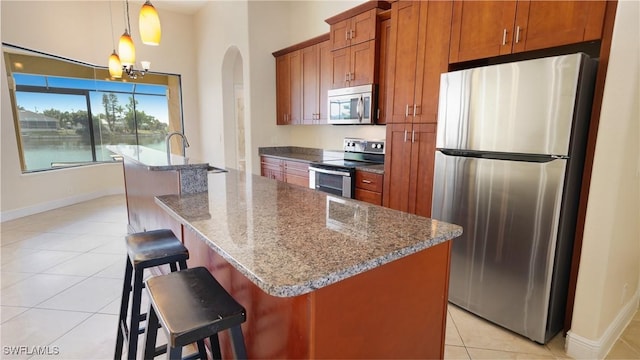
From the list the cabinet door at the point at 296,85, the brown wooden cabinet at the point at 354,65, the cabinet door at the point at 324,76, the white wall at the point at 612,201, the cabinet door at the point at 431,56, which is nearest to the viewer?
the white wall at the point at 612,201

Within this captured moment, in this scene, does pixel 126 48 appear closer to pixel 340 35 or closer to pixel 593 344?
pixel 340 35

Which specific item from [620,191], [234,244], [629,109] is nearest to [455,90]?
[629,109]

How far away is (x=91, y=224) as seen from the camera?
4.41m

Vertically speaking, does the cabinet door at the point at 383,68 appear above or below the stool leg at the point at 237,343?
above

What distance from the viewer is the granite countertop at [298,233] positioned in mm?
904

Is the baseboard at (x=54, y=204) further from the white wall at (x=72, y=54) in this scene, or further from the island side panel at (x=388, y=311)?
the island side panel at (x=388, y=311)

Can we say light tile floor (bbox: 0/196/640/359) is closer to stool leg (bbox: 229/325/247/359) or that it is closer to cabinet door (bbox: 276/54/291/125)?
stool leg (bbox: 229/325/247/359)

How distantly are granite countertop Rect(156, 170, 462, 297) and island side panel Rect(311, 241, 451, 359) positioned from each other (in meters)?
0.08

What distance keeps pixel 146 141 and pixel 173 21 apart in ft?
8.25

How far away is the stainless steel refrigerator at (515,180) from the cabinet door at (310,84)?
2.28 meters

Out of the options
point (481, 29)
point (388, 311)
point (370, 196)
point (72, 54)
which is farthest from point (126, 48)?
point (72, 54)

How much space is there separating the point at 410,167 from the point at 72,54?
5.87 metres

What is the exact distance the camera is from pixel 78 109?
19.0 feet

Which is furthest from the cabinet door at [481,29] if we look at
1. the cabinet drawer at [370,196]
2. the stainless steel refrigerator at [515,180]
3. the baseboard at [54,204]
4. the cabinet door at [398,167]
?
the baseboard at [54,204]
